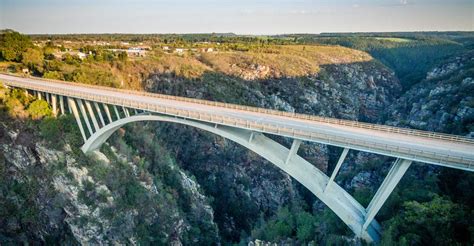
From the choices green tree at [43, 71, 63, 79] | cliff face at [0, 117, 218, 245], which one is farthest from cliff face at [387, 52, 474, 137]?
green tree at [43, 71, 63, 79]

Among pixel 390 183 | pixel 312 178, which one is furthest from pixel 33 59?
pixel 390 183

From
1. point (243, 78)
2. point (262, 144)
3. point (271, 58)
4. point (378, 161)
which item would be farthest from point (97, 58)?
point (378, 161)

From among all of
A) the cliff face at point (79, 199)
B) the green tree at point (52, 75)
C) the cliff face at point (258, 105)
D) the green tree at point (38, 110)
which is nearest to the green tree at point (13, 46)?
the green tree at point (52, 75)

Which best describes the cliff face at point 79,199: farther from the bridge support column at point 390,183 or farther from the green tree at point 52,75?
the bridge support column at point 390,183

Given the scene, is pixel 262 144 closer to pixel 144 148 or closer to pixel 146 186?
pixel 146 186

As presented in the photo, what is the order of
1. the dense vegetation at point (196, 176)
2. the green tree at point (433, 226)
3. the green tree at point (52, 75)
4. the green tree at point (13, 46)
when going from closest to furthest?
the green tree at point (433, 226), the dense vegetation at point (196, 176), the green tree at point (52, 75), the green tree at point (13, 46)

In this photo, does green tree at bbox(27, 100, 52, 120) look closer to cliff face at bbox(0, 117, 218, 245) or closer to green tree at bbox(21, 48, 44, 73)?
cliff face at bbox(0, 117, 218, 245)
